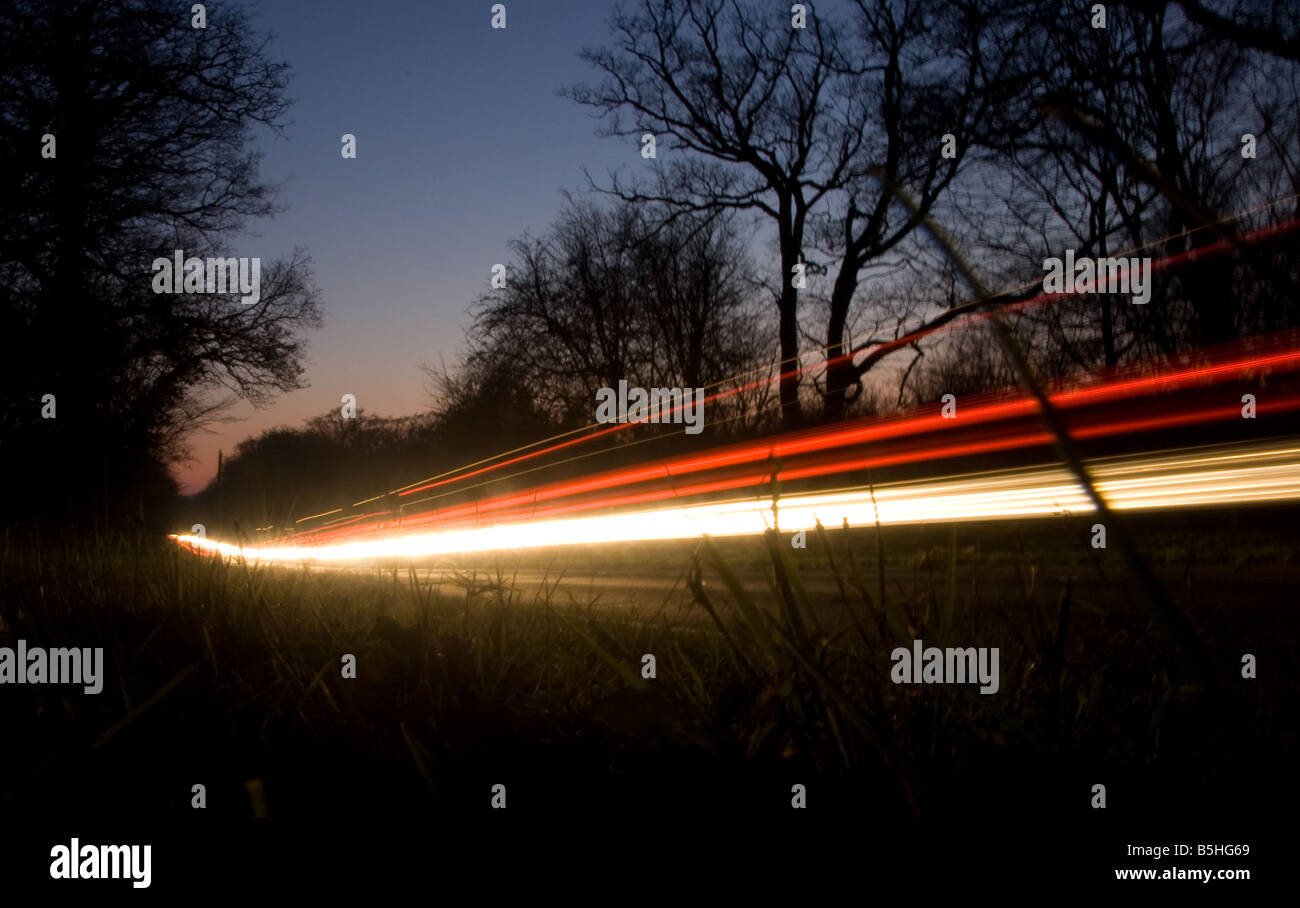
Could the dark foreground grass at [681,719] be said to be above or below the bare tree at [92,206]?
below

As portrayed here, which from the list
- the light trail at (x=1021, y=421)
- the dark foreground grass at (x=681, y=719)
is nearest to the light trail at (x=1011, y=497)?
the light trail at (x=1021, y=421)

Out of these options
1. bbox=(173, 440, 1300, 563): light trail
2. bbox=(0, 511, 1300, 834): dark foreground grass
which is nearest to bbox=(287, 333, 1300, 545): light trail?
bbox=(173, 440, 1300, 563): light trail

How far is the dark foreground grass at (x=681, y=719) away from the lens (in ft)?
5.39

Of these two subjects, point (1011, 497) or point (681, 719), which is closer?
point (681, 719)

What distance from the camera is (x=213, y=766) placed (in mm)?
2252

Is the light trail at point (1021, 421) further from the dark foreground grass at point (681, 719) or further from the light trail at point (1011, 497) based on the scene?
Result: the dark foreground grass at point (681, 719)

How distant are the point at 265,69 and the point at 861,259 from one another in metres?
16.4

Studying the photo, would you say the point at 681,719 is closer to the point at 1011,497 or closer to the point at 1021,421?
the point at 1011,497

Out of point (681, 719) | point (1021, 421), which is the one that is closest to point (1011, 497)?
point (1021, 421)

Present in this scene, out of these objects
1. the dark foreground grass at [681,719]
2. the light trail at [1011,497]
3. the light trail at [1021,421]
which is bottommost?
Result: the dark foreground grass at [681,719]

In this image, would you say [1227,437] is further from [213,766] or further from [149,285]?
[149,285]

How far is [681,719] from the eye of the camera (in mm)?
2055

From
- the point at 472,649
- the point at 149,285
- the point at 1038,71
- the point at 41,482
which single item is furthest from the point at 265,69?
the point at 472,649

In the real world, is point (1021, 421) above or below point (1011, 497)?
above
